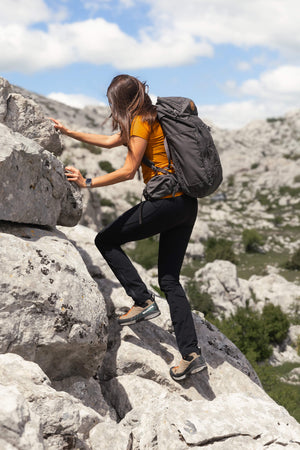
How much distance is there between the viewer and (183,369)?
5.06 m

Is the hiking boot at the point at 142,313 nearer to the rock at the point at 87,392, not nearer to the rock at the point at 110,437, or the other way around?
the rock at the point at 87,392

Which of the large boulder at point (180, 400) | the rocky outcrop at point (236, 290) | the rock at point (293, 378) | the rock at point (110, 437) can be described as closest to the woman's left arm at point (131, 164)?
the large boulder at point (180, 400)

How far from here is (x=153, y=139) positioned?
15.1 feet

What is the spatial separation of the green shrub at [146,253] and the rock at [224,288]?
21.2 ft

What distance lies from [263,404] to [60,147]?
4.28 m

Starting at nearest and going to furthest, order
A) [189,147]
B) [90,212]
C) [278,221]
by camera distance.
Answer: [189,147], [90,212], [278,221]

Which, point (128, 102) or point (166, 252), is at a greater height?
point (128, 102)

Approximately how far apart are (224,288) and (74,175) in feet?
55.4

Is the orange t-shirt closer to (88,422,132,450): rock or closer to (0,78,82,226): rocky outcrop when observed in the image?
(0,78,82,226): rocky outcrop

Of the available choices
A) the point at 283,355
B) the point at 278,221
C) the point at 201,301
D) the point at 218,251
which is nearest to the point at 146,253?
the point at 218,251

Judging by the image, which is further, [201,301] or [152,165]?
[201,301]

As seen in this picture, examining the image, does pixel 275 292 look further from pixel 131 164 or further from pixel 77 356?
pixel 131 164

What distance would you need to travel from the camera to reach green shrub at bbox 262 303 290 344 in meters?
18.7

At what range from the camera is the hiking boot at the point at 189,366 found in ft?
16.6
